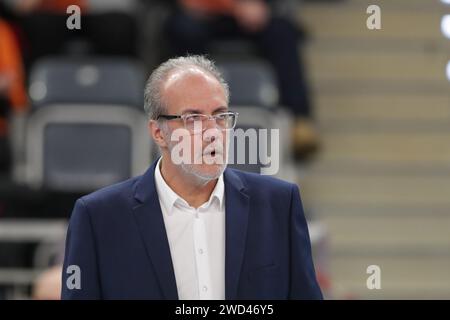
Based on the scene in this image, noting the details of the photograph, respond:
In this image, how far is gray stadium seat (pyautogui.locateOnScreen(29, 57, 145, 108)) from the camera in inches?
145

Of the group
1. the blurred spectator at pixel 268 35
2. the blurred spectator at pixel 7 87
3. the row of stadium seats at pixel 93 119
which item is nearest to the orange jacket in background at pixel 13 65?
the blurred spectator at pixel 7 87

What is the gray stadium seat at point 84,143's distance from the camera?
3.55 m

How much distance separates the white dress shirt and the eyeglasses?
91 mm

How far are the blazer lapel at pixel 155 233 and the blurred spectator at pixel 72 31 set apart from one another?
2570mm

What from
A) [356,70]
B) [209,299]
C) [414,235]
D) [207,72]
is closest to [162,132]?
[207,72]

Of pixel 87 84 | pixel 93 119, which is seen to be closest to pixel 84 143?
pixel 93 119

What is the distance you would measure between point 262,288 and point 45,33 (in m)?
2.85

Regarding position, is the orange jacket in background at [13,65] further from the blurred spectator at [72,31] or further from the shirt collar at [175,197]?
the shirt collar at [175,197]

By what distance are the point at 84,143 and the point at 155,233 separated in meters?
2.35

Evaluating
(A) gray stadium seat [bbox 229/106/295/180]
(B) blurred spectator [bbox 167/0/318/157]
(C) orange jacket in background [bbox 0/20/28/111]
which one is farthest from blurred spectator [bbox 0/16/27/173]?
(A) gray stadium seat [bbox 229/106/295/180]

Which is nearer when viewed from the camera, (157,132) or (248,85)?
(157,132)

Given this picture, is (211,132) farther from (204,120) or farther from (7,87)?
(7,87)

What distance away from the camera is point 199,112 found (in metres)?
1.25

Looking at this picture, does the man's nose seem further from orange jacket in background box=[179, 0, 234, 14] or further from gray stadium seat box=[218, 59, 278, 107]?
orange jacket in background box=[179, 0, 234, 14]
